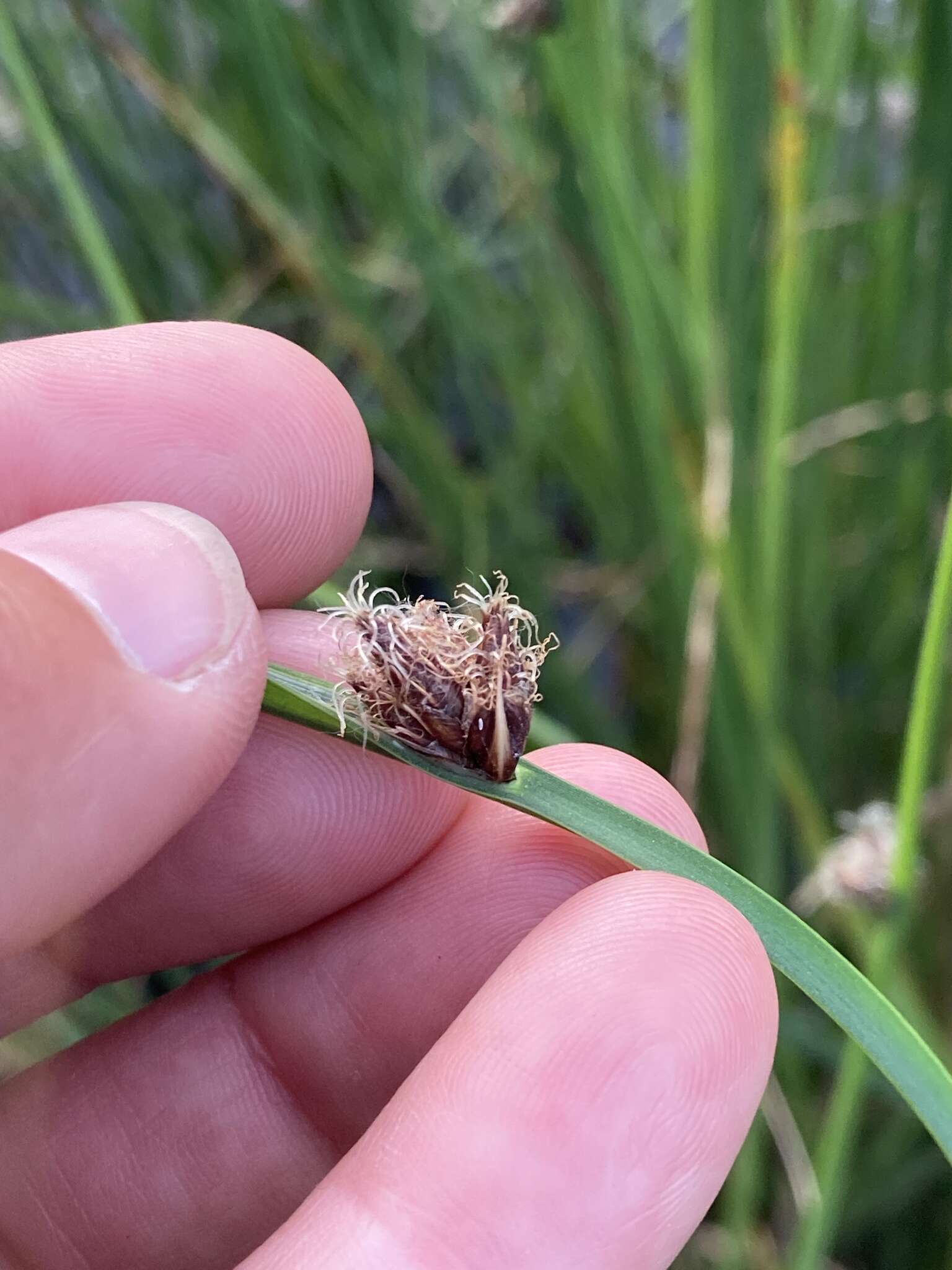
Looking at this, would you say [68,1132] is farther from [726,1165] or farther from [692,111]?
[692,111]

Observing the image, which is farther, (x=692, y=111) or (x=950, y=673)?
(x=950, y=673)

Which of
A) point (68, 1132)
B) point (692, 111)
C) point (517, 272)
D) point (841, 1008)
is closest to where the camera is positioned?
point (841, 1008)

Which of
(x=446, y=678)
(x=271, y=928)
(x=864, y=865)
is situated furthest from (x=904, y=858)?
(x=271, y=928)

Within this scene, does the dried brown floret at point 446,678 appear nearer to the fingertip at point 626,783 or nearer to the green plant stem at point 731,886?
the green plant stem at point 731,886

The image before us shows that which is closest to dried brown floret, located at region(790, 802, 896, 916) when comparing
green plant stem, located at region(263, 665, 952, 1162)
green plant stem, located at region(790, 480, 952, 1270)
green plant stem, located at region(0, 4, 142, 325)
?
green plant stem, located at region(790, 480, 952, 1270)

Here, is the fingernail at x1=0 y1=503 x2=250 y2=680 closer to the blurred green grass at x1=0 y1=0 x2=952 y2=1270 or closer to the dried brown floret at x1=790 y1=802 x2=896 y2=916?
the blurred green grass at x1=0 y1=0 x2=952 y2=1270

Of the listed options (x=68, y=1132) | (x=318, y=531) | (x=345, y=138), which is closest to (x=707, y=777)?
(x=318, y=531)

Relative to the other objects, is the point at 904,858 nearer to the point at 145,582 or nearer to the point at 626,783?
the point at 626,783
